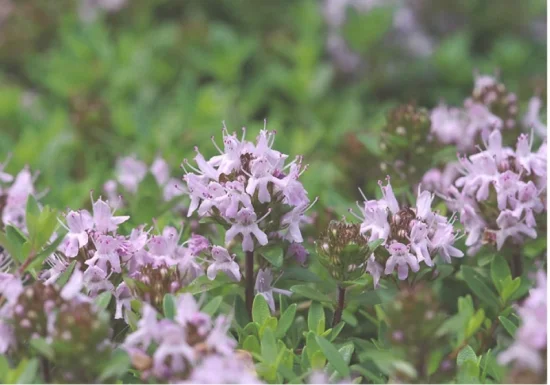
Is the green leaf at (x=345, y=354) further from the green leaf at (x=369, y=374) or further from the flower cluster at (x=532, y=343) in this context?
the flower cluster at (x=532, y=343)

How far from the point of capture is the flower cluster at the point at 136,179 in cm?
259

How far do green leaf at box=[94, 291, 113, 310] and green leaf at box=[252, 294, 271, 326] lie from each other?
0.34 metres

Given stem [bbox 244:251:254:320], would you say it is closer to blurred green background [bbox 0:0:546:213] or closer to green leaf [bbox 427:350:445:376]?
green leaf [bbox 427:350:445:376]

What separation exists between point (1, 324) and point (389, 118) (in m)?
1.34

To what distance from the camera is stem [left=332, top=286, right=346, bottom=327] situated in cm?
193

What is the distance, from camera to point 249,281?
1.96 m

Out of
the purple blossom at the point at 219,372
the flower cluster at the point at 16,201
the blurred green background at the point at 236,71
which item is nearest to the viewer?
the purple blossom at the point at 219,372

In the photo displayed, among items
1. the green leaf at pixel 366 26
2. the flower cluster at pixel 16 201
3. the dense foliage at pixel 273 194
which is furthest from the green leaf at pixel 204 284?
the green leaf at pixel 366 26

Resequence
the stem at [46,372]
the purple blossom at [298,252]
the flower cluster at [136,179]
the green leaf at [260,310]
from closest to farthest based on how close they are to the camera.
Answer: the stem at [46,372], the green leaf at [260,310], the purple blossom at [298,252], the flower cluster at [136,179]

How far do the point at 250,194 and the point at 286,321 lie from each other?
1.04ft

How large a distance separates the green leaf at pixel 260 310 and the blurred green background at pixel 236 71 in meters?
1.15

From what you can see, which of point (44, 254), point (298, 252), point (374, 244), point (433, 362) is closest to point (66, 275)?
point (44, 254)

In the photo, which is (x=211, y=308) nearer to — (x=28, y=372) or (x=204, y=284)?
(x=204, y=284)

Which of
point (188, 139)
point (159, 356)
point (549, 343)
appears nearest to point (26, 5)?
point (188, 139)
